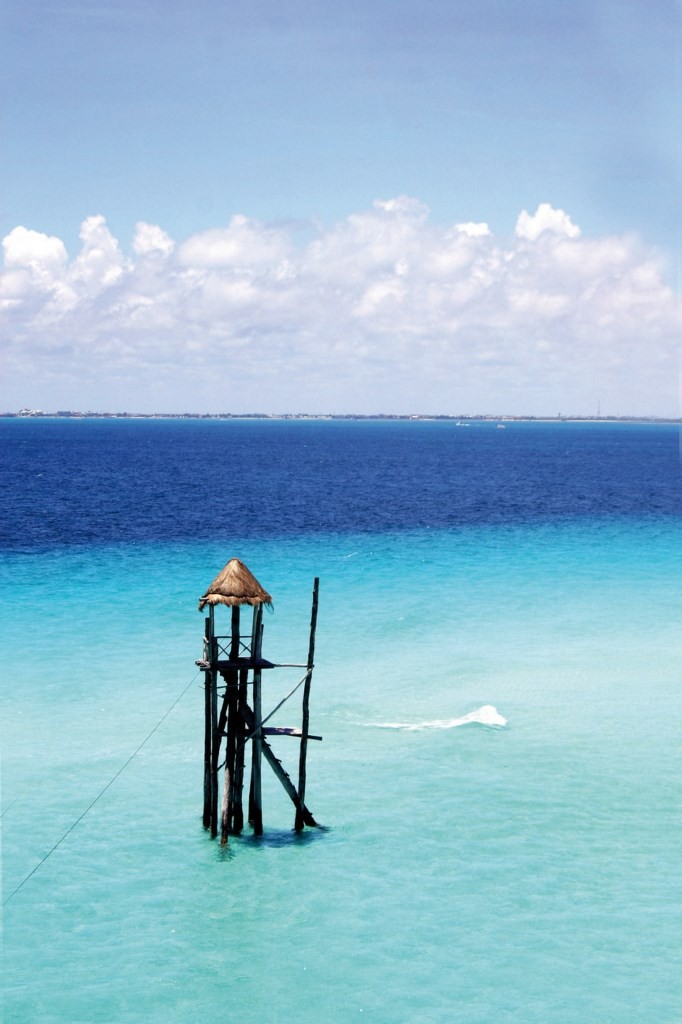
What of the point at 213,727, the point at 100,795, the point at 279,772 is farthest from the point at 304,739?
the point at 100,795

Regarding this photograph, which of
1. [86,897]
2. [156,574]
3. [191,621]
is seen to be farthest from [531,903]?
[156,574]

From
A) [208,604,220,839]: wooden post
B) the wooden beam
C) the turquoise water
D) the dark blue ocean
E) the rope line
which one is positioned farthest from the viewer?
the wooden beam

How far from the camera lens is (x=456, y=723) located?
30672 millimetres

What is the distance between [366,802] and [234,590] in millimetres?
6974

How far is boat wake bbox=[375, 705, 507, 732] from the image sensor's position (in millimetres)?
30359

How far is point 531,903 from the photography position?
20.0m

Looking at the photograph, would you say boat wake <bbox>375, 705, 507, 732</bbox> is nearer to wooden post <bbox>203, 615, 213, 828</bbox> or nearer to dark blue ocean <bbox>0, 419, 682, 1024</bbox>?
dark blue ocean <bbox>0, 419, 682, 1024</bbox>

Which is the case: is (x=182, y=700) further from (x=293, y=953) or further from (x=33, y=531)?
(x=33, y=531)

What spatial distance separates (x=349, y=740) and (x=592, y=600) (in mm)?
22226

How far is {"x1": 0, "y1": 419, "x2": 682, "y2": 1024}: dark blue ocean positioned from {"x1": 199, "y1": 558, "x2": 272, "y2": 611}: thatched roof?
9.71 ft

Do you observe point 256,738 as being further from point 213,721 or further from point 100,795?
point 100,795

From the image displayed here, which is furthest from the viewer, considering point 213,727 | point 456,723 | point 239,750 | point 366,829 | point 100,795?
point 456,723

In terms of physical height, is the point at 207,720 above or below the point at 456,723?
above

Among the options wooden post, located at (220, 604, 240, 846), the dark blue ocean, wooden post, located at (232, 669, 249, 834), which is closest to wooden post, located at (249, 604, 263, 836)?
wooden post, located at (232, 669, 249, 834)
